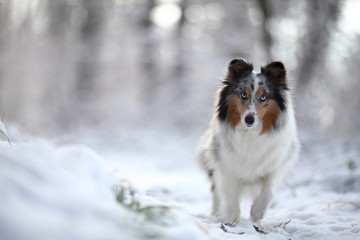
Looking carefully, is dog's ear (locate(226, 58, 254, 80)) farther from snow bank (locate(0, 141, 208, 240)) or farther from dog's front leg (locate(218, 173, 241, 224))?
snow bank (locate(0, 141, 208, 240))

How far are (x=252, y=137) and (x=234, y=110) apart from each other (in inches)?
13.7

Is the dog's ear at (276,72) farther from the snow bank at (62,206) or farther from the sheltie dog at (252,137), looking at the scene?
the snow bank at (62,206)

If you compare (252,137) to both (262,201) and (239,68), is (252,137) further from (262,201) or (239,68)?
(239,68)

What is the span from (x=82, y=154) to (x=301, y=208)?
288 centimetres

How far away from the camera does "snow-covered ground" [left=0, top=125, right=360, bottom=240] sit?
202 centimetres

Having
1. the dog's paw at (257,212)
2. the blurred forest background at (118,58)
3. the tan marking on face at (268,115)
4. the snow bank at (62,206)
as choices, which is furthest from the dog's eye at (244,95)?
the blurred forest background at (118,58)

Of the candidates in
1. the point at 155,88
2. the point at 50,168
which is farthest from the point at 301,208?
the point at 155,88

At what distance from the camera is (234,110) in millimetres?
4465

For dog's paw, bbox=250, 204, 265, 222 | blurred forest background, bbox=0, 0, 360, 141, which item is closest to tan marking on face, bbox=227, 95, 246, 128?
dog's paw, bbox=250, 204, 265, 222

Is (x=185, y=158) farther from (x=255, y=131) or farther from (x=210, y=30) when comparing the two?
(x=210, y=30)

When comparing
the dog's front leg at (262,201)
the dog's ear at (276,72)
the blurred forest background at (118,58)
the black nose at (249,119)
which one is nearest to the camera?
the black nose at (249,119)

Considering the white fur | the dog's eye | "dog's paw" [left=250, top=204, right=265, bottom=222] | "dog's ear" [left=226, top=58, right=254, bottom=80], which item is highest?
"dog's ear" [left=226, top=58, right=254, bottom=80]

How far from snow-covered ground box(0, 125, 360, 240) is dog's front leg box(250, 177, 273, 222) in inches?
4.8

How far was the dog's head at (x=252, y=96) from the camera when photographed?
4.36 meters
